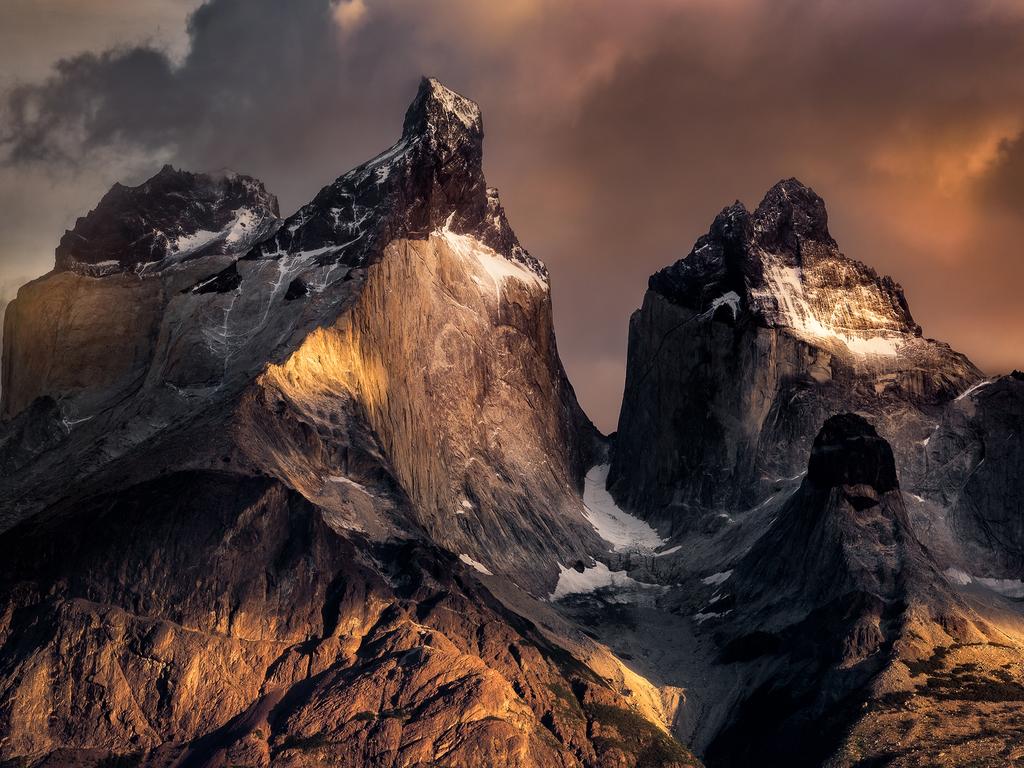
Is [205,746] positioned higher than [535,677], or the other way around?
[535,677]

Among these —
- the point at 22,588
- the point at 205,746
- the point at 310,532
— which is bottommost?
the point at 205,746

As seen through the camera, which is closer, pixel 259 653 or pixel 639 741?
pixel 259 653

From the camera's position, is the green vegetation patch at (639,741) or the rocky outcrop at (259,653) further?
the green vegetation patch at (639,741)

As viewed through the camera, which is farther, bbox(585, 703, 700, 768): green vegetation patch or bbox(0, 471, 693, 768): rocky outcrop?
bbox(585, 703, 700, 768): green vegetation patch

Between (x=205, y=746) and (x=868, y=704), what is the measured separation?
218 ft

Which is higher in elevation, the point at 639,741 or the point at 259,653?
the point at 259,653

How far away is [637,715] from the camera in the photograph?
609 feet

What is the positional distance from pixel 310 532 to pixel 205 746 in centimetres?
3104

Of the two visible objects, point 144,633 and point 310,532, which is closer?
point 144,633

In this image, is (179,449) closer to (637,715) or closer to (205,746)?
(205,746)

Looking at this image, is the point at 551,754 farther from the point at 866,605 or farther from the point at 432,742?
the point at 866,605

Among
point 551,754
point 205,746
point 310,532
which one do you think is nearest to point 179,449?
point 310,532

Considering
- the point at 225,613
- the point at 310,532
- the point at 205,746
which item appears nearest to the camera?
the point at 205,746

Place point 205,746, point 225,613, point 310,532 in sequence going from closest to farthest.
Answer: point 205,746
point 225,613
point 310,532
